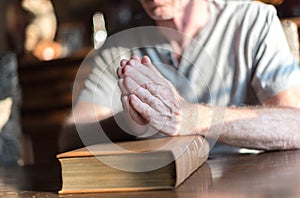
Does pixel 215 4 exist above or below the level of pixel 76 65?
above

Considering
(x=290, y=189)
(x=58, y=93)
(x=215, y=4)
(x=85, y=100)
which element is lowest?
(x=58, y=93)

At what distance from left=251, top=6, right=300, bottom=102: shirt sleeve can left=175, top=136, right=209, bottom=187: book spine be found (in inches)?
16.7

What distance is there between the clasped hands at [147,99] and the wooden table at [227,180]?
106 millimetres

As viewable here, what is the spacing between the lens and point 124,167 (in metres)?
0.77

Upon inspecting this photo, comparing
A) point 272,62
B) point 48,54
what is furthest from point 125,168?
point 48,54

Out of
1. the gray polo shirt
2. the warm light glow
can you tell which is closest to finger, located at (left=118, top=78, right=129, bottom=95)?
the gray polo shirt

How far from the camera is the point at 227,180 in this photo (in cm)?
83

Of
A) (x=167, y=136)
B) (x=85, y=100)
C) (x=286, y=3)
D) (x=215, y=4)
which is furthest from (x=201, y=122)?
(x=286, y=3)

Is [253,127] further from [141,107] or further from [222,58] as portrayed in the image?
[222,58]

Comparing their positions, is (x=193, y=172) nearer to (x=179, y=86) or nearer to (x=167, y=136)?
Result: (x=167, y=136)

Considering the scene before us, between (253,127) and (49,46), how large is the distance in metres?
2.31

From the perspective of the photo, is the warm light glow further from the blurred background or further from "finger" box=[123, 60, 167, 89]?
"finger" box=[123, 60, 167, 89]

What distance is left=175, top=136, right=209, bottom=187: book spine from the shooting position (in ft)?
2.54

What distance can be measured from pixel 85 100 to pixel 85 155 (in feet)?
2.29
